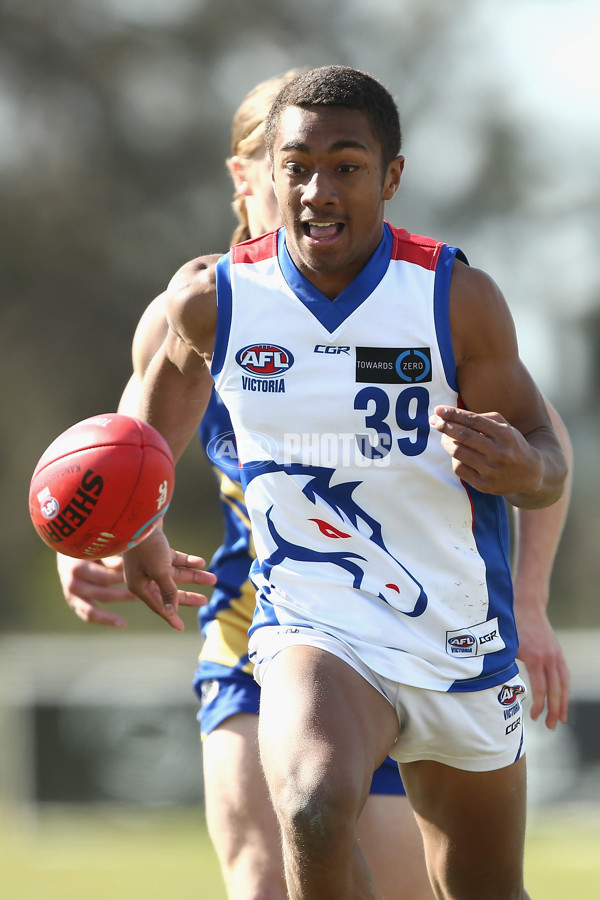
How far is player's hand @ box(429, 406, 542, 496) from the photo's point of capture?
3105 millimetres

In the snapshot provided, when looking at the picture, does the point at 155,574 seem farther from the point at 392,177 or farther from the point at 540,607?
the point at 392,177

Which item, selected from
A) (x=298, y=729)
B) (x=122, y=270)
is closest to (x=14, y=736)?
(x=298, y=729)

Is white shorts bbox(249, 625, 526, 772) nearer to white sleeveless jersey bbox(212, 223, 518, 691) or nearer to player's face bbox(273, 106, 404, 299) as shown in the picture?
white sleeveless jersey bbox(212, 223, 518, 691)

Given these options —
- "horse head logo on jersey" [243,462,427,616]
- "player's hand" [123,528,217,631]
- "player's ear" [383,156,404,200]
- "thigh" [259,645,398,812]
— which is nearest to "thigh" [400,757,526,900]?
"thigh" [259,645,398,812]

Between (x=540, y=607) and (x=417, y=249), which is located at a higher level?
(x=417, y=249)

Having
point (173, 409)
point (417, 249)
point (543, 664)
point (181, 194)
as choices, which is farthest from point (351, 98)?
point (181, 194)

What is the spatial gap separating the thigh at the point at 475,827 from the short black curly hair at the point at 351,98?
1.63 meters

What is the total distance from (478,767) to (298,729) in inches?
26.0

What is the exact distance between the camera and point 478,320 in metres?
3.38

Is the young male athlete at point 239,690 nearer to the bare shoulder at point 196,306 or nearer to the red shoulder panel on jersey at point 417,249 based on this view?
the bare shoulder at point 196,306

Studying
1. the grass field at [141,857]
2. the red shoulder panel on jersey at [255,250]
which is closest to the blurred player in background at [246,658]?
the red shoulder panel on jersey at [255,250]

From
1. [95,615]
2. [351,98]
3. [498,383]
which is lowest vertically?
[95,615]

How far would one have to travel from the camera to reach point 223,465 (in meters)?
4.52

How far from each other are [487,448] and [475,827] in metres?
1.03
